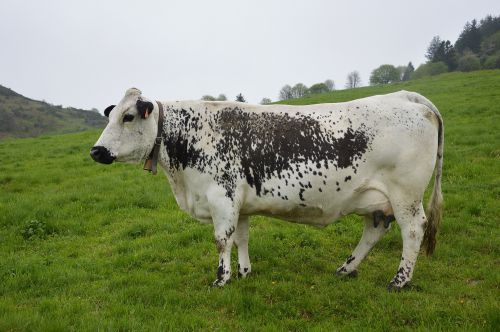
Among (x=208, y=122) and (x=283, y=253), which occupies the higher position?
(x=208, y=122)

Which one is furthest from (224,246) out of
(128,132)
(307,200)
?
(128,132)

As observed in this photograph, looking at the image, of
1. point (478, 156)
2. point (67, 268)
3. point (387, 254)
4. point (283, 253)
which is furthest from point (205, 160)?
point (478, 156)

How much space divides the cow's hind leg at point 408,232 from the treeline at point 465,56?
232 feet

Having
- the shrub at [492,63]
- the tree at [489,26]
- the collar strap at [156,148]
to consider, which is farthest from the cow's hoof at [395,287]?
the tree at [489,26]

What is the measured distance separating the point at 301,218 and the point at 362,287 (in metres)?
1.21

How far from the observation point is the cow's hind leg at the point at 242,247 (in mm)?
6633

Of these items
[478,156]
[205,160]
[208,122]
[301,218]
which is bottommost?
[478,156]

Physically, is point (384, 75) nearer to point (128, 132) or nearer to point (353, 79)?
point (353, 79)

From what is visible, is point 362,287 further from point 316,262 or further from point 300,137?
point 300,137

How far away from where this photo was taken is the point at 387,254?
7.60 metres

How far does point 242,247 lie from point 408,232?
2.35m

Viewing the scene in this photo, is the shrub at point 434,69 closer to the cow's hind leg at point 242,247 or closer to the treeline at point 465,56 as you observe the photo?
the treeline at point 465,56

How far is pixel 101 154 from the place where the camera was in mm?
5875

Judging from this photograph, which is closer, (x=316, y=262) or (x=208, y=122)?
(x=208, y=122)
